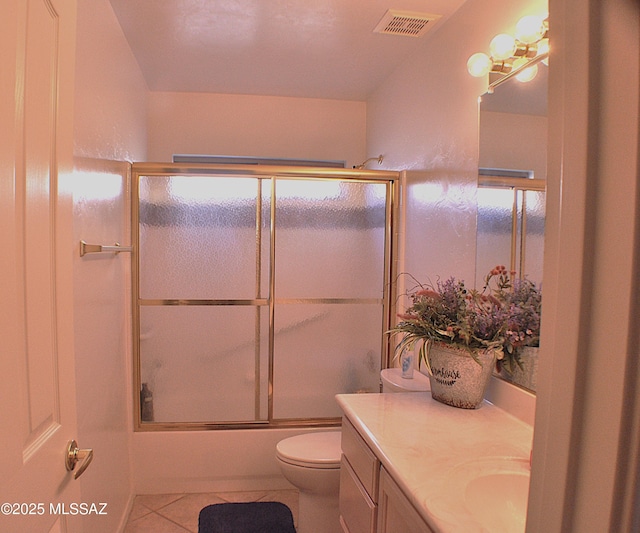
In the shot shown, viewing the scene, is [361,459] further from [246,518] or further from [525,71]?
[525,71]

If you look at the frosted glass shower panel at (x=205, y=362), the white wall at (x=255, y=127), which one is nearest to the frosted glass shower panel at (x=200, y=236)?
the frosted glass shower panel at (x=205, y=362)

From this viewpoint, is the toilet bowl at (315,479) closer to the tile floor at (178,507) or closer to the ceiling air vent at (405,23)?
the tile floor at (178,507)

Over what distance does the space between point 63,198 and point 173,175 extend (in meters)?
1.68

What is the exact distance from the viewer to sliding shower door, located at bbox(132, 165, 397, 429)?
2516 millimetres

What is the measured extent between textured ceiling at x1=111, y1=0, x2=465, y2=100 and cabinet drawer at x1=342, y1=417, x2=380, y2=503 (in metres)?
1.81

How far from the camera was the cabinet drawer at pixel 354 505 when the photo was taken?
127 centimetres

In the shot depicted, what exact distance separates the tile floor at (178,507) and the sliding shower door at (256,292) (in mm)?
408

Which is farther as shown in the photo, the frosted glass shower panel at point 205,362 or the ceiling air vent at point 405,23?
the frosted glass shower panel at point 205,362

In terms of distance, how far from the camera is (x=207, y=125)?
305 cm

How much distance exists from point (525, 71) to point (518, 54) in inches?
2.5

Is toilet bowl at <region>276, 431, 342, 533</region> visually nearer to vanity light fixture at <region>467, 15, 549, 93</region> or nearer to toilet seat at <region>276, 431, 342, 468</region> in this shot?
toilet seat at <region>276, 431, 342, 468</region>

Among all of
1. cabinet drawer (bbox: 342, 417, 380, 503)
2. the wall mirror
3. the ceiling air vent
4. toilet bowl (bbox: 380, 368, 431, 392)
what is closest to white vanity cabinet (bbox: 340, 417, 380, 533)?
cabinet drawer (bbox: 342, 417, 380, 503)

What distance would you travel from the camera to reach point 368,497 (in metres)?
1.29

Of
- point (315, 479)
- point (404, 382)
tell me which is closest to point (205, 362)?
point (315, 479)
